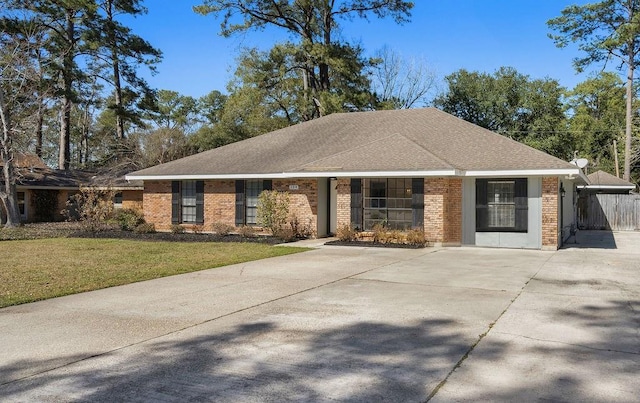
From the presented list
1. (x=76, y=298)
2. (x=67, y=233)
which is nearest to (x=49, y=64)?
(x=67, y=233)

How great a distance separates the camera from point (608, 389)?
4180 millimetres

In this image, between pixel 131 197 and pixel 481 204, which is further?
pixel 131 197

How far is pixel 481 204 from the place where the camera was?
15.6 m

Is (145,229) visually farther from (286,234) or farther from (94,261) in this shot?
(94,261)

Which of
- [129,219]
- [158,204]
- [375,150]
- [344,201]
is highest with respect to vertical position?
[375,150]

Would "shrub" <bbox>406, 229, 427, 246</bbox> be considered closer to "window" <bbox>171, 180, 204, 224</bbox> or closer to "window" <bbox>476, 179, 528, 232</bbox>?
"window" <bbox>476, 179, 528, 232</bbox>

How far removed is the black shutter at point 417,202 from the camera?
51.3 feet

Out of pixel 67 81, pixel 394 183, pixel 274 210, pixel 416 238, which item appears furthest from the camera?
pixel 67 81

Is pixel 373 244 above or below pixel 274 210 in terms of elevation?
below

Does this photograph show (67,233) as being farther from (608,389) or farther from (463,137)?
(608,389)

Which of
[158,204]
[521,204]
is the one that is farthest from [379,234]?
[158,204]

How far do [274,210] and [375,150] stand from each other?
13.5ft

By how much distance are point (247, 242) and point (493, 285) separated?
9648mm

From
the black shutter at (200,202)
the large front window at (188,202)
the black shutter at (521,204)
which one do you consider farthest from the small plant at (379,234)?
the large front window at (188,202)
